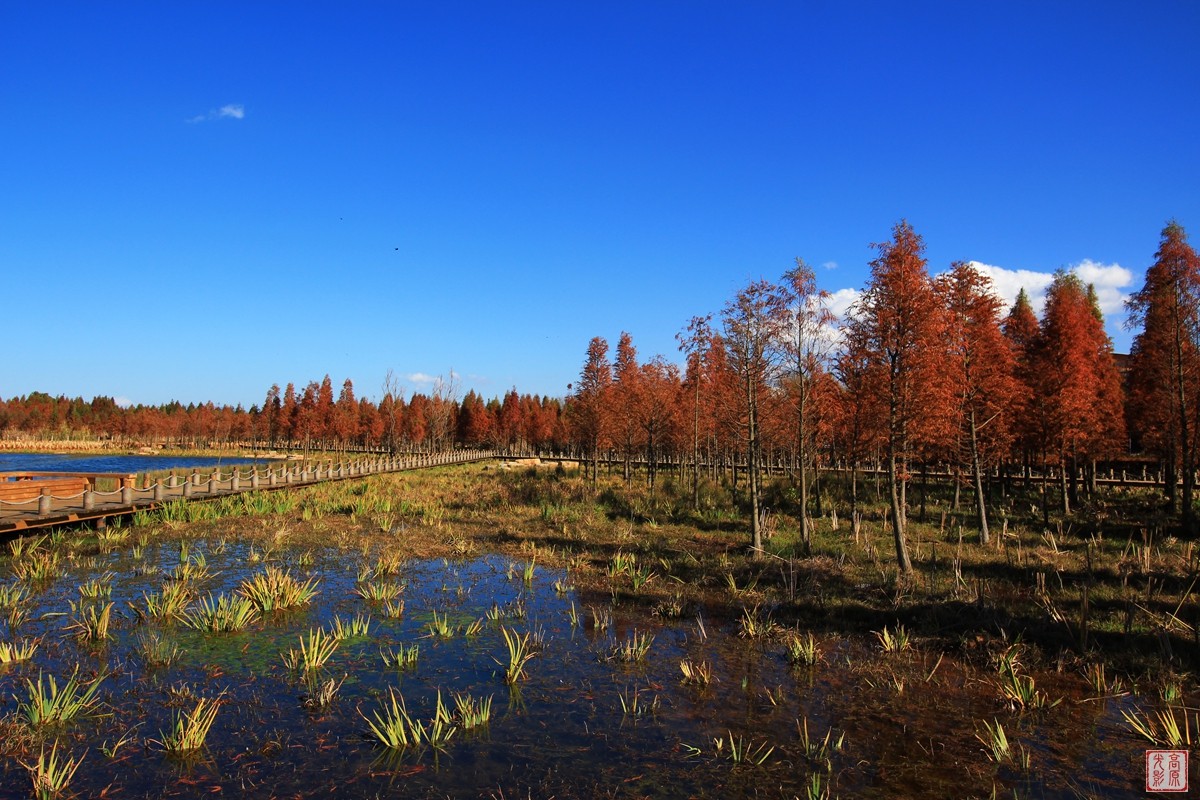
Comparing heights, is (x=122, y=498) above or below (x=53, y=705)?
above

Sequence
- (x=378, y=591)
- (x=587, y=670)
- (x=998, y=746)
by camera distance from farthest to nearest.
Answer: (x=378, y=591), (x=587, y=670), (x=998, y=746)

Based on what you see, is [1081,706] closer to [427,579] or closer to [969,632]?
[969,632]

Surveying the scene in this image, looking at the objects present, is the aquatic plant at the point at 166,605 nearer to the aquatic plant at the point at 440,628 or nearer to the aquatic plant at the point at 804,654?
the aquatic plant at the point at 440,628

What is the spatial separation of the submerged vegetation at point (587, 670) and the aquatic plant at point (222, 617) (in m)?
0.06

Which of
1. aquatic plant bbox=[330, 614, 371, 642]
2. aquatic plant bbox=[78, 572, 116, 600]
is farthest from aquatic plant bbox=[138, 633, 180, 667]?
aquatic plant bbox=[78, 572, 116, 600]

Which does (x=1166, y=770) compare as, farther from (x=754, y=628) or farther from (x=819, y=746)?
(x=754, y=628)

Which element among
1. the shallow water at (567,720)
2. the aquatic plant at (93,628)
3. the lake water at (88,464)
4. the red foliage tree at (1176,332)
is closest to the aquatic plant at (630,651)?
the shallow water at (567,720)

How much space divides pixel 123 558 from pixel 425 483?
25132mm

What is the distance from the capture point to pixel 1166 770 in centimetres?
743

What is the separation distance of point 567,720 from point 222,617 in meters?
6.94

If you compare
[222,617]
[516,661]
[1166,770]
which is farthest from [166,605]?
→ [1166,770]

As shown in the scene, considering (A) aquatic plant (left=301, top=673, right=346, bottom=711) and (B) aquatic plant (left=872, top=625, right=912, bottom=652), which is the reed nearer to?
(A) aquatic plant (left=301, top=673, right=346, bottom=711)

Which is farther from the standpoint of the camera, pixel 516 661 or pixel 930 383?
pixel 930 383

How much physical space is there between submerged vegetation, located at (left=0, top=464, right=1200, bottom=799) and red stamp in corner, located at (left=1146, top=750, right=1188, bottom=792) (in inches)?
6.4
